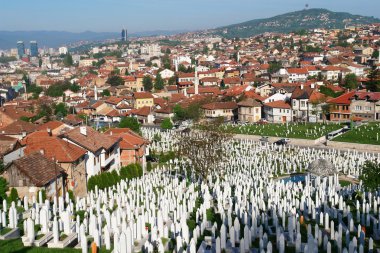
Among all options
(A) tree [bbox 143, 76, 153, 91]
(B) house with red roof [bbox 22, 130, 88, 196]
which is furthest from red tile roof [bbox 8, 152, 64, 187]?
(A) tree [bbox 143, 76, 153, 91]

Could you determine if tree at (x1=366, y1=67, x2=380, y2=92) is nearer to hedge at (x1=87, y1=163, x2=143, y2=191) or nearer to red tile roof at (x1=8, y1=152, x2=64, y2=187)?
hedge at (x1=87, y1=163, x2=143, y2=191)

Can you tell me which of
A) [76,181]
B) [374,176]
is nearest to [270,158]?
[374,176]

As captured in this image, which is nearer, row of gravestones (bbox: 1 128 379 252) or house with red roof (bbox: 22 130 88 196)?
row of gravestones (bbox: 1 128 379 252)

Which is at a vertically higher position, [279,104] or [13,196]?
[13,196]

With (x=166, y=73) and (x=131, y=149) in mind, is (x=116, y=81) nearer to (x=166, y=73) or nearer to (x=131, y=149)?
(x=166, y=73)

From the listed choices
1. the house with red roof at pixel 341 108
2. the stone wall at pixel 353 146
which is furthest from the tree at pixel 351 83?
the stone wall at pixel 353 146

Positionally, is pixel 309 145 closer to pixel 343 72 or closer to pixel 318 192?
pixel 318 192

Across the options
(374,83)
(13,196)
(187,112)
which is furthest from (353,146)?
(13,196)
